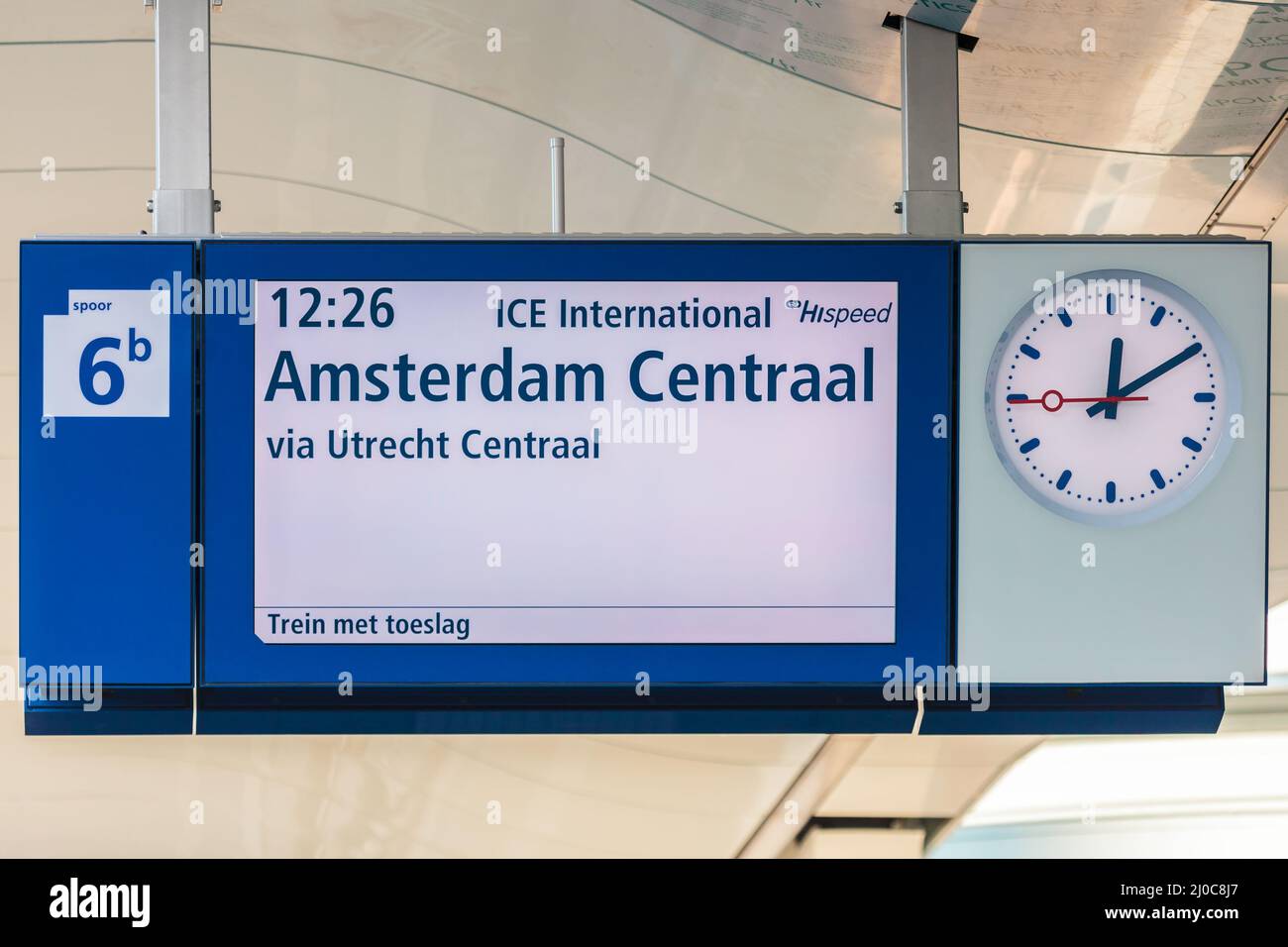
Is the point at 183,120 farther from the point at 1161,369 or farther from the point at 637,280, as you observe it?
the point at 1161,369

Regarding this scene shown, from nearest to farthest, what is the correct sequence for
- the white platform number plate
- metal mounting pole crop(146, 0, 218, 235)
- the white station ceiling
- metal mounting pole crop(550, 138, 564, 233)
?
the white platform number plate → metal mounting pole crop(146, 0, 218, 235) → metal mounting pole crop(550, 138, 564, 233) → the white station ceiling

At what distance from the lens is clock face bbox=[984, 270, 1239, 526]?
3.16 m

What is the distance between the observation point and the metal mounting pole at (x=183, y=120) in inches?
128

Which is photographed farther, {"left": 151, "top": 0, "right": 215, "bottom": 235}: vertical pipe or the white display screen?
{"left": 151, "top": 0, "right": 215, "bottom": 235}: vertical pipe

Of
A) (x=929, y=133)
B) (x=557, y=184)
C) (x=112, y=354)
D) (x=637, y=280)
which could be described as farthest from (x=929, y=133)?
(x=112, y=354)

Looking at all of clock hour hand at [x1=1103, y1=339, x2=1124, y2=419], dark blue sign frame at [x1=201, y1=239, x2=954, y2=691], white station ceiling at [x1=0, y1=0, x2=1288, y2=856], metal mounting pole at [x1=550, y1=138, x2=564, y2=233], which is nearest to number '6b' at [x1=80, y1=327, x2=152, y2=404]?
dark blue sign frame at [x1=201, y1=239, x2=954, y2=691]

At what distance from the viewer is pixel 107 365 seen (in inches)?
122

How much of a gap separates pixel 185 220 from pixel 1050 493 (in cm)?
247

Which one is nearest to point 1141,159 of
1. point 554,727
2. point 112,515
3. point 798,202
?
point 798,202

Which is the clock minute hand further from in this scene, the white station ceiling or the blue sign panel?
the blue sign panel

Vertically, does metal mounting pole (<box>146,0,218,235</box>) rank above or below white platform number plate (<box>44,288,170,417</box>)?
above

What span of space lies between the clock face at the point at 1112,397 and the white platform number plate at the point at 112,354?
220 cm

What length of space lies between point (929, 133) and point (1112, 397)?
2.96ft

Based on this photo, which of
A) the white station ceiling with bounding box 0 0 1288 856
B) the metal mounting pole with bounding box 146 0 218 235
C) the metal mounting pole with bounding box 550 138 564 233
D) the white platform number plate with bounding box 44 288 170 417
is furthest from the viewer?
the white station ceiling with bounding box 0 0 1288 856
